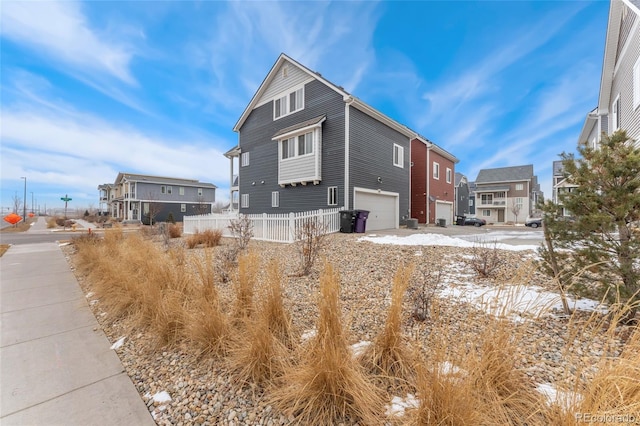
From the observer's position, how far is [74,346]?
9.93 feet

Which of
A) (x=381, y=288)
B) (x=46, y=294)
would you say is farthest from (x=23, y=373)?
(x=381, y=288)

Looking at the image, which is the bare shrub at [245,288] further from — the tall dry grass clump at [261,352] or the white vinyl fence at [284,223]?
the white vinyl fence at [284,223]

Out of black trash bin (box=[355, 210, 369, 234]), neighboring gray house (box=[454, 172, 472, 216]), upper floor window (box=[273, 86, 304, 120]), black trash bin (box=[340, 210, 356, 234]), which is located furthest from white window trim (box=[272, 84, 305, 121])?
neighboring gray house (box=[454, 172, 472, 216])

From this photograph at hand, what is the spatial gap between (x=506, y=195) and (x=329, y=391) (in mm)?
46934

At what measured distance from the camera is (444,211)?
21.2m

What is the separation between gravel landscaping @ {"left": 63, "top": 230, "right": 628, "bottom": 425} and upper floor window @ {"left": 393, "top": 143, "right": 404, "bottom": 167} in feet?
38.1

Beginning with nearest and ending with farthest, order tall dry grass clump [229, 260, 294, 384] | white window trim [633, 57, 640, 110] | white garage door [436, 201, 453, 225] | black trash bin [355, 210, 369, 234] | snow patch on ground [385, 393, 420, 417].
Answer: snow patch on ground [385, 393, 420, 417]
tall dry grass clump [229, 260, 294, 384]
white window trim [633, 57, 640, 110]
black trash bin [355, 210, 369, 234]
white garage door [436, 201, 453, 225]

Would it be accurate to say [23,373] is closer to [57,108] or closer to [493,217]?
[57,108]

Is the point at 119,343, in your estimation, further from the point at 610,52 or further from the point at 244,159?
the point at 610,52

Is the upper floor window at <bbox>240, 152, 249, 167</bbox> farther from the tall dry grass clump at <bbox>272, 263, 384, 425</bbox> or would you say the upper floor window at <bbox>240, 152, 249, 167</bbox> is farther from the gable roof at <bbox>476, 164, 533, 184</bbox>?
the gable roof at <bbox>476, 164, 533, 184</bbox>

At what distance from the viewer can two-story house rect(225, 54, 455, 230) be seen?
12539mm

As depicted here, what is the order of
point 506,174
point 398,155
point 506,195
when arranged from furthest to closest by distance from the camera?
point 506,174 < point 506,195 < point 398,155

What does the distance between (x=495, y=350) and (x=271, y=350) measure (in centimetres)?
173

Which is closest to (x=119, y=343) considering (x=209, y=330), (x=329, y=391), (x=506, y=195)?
(x=209, y=330)
